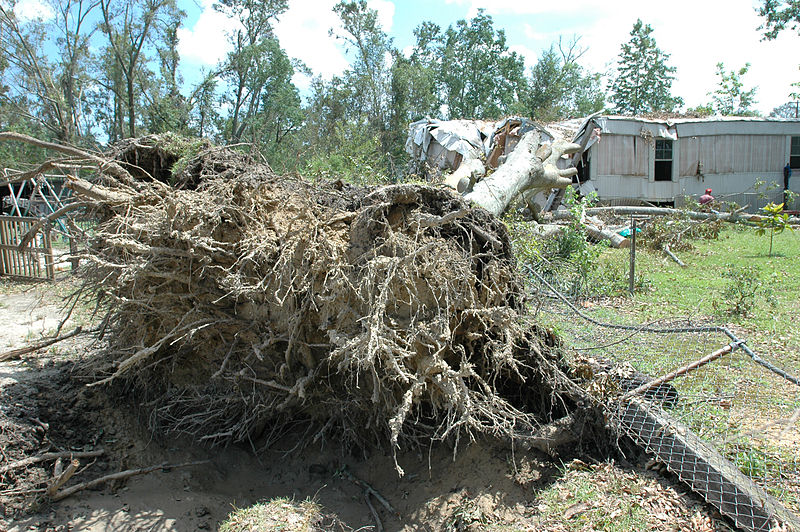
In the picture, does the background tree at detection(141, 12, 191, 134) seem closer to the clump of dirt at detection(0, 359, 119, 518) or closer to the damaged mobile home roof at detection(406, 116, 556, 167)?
the damaged mobile home roof at detection(406, 116, 556, 167)

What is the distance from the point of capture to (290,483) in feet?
12.6

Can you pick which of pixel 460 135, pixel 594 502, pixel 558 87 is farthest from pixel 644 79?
pixel 594 502

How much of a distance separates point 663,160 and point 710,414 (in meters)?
14.8

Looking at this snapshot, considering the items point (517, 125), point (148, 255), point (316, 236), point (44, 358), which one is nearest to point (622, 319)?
point (316, 236)

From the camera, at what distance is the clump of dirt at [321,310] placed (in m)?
3.32

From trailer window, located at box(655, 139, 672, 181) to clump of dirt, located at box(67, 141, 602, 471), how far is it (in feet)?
48.9

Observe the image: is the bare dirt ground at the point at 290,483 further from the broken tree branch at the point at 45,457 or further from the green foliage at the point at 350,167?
the green foliage at the point at 350,167

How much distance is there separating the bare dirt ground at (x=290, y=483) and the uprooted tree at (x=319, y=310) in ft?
0.64

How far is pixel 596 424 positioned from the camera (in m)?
3.40

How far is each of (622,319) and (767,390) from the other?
202 centimetres

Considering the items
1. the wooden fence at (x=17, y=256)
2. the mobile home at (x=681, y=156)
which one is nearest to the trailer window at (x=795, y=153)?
the mobile home at (x=681, y=156)

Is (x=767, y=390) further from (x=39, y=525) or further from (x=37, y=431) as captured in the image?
(x=37, y=431)

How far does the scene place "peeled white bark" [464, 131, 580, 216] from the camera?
4879 mm

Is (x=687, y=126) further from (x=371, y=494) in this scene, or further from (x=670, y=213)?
(x=371, y=494)
